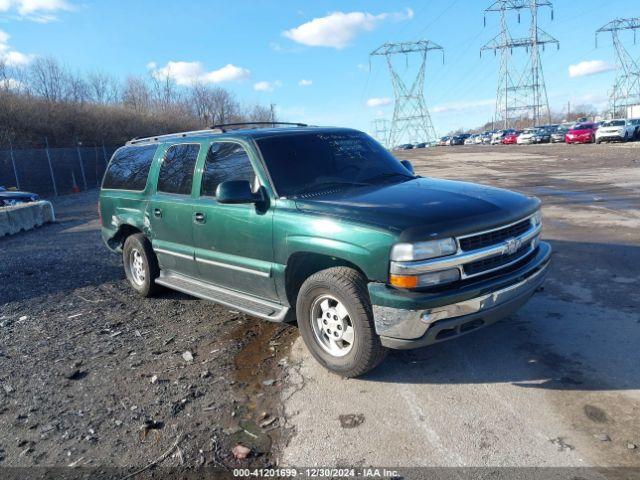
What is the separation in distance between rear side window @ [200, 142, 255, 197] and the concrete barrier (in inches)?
367

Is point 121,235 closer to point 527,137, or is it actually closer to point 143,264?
point 143,264

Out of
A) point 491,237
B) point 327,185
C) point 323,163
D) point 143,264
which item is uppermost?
point 323,163

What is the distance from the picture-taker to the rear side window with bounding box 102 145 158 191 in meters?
6.06

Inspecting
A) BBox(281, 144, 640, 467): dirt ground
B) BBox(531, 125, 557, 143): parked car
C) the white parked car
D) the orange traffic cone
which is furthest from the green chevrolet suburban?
the white parked car

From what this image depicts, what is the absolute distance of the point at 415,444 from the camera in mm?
3090

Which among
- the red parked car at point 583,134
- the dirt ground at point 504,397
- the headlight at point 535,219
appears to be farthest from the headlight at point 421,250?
the red parked car at point 583,134

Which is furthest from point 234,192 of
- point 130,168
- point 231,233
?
point 130,168

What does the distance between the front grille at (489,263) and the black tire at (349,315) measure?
0.75 metres

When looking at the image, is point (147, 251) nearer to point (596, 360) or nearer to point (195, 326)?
point (195, 326)

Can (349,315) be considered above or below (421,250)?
below

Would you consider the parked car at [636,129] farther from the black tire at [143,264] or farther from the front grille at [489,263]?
the black tire at [143,264]

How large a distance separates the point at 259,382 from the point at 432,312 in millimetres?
1536

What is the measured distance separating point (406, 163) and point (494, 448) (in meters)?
3.49

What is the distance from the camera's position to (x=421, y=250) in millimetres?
3389
